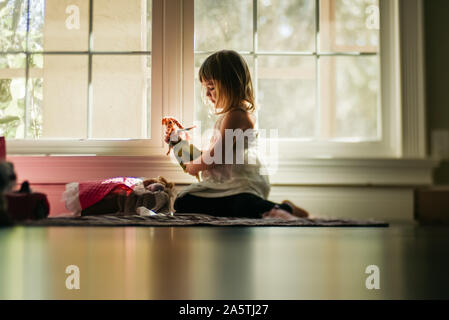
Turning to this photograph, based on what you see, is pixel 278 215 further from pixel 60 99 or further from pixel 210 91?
pixel 60 99

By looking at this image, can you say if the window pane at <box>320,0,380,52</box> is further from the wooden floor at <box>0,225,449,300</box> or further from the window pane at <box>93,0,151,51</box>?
the wooden floor at <box>0,225,449,300</box>

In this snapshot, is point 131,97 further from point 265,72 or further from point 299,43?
point 299,43

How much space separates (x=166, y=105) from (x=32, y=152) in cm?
36

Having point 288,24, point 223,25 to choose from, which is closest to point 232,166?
point 223,25

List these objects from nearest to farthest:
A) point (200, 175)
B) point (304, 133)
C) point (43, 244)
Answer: point (43, 244) < point (200, 175) < point (304, 133)

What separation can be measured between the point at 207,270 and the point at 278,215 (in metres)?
0.84

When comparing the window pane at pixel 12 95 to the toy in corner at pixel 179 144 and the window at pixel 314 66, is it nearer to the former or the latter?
the toy in corner at pixel 179 144

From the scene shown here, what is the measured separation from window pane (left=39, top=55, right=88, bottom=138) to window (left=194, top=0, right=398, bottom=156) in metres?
0.55

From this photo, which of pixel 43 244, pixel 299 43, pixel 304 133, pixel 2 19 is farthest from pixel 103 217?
pixel 299 43

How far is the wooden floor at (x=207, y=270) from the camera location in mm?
260

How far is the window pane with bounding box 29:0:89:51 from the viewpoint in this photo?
0.82m

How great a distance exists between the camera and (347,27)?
4.85ft

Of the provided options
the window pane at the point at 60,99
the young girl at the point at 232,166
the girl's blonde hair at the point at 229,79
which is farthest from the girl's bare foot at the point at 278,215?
the window pane at the point at 60,99

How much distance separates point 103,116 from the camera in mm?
925
